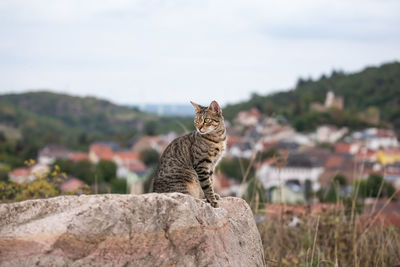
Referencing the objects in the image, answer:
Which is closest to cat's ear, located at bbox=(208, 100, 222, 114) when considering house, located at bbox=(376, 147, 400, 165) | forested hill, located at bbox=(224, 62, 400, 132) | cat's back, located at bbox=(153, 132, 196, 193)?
cat's back, located at bbox=(153, 132, 196, 193)

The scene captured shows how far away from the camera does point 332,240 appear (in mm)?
5859

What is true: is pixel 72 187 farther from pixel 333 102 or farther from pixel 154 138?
pixel 333 102

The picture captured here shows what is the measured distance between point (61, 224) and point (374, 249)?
4.12m

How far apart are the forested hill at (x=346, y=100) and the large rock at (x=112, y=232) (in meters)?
84.1

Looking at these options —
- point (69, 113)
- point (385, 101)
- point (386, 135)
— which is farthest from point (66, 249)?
point (69, 113)

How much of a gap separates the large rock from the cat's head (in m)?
1.36

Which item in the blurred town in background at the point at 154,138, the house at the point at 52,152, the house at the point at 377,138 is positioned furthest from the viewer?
the house at the point at 377,138

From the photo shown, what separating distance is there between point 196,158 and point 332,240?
2229mm

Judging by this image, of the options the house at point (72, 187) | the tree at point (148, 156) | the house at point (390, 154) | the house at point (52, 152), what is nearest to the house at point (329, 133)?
the house at point (390, 154)

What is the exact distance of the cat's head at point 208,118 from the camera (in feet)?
15.4

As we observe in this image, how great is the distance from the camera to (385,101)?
108 metres

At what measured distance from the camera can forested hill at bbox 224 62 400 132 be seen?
9969cm

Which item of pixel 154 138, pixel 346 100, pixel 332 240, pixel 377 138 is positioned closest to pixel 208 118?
pixel 332 240

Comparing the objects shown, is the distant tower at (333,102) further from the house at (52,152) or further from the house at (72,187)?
the house at (72,187)
